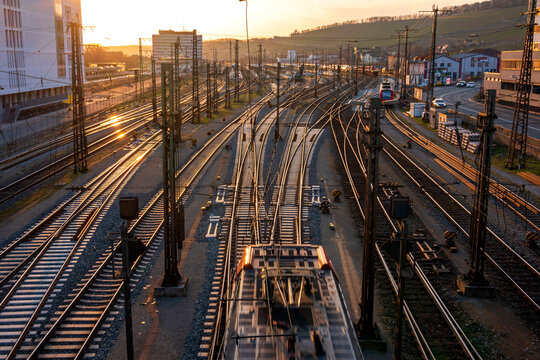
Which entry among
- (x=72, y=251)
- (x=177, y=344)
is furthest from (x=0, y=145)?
(x=177, y=344)

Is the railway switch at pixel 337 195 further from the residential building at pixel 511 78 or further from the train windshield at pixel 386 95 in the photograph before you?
the train windshield at pixel 386 95

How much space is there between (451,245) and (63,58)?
54966 mm

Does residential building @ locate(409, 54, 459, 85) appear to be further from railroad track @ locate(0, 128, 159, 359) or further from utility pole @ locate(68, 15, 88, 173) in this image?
railroad track @ locate(0, 128, 159, 359)

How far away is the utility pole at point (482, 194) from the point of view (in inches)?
515

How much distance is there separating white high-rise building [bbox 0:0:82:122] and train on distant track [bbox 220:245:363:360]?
43.9 metres

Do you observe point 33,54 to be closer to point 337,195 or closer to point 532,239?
point 337,195

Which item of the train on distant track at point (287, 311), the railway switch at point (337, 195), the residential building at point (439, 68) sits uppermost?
Answer: the residential building at point (439, 68)

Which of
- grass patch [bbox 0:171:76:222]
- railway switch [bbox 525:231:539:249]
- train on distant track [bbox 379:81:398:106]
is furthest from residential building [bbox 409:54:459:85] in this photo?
railway switch [bbox 525:231:539:249]

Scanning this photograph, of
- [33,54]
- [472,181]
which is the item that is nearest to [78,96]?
[472,181]

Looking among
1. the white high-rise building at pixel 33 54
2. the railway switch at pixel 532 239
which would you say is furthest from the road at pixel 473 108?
the white high-rise building at pixel 33 54

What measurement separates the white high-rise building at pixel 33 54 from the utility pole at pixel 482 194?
44175 mm

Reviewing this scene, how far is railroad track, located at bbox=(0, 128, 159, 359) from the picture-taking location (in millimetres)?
12148

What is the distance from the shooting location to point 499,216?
19719 millimetres

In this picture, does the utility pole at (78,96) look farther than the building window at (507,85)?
No
